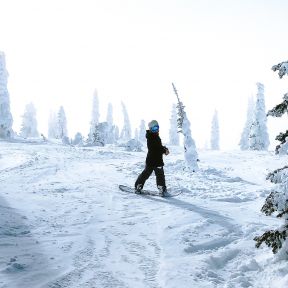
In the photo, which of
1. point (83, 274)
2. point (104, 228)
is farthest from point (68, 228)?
point (83, 274)

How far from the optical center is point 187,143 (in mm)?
21969

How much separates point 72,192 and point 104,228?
13.2ft

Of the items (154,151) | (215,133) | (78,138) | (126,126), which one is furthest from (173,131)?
(154,151)

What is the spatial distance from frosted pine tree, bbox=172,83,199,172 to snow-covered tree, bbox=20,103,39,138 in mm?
64814

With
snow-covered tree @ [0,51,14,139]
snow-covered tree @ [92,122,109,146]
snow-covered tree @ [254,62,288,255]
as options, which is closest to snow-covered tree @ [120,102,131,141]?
snow-covered tree @ [92,122,109,146]

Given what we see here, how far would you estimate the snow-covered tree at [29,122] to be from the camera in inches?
3300

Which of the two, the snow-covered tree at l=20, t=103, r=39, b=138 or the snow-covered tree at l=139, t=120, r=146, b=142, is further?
the snow-covered tree at l=139, t=120, r=146, b=142

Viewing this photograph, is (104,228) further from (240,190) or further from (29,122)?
(29,122)

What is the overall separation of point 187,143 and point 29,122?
6991 centimetres

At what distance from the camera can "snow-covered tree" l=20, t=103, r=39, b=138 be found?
83812 mm

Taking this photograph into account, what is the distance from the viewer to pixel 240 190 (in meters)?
11.6

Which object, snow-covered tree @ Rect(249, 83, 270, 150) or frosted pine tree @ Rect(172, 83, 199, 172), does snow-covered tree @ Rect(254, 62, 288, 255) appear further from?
snow-covered tree @ Rect(249, 83, 270, 150)

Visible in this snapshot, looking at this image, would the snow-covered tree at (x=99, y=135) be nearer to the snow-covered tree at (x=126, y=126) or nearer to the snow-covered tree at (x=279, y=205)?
the snow-covered tree at (x=126, y=126)

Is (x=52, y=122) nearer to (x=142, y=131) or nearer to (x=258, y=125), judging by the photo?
(x=142, y=131)
